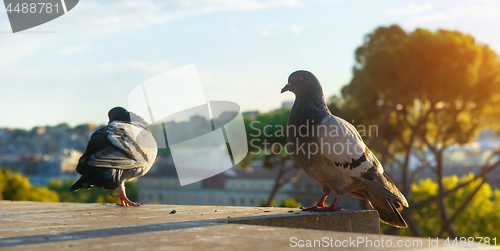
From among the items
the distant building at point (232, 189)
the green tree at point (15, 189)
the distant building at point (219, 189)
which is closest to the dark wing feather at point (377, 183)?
the green tree at point (15, 189)

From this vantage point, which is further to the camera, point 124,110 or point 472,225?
point 472,225

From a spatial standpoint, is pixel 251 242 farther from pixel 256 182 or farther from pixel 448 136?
pixel 256 182

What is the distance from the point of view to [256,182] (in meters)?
51.4

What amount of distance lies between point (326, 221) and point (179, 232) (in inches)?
67.5

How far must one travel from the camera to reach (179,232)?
11.3ft

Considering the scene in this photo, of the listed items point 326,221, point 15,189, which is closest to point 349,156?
point 326,221

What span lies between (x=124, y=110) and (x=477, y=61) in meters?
14.1

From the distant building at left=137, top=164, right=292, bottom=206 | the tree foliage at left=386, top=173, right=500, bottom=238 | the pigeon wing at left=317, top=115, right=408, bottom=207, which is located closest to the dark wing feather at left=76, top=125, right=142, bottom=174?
the pigeon wing at left=317, top=115, right=408, bottom=207

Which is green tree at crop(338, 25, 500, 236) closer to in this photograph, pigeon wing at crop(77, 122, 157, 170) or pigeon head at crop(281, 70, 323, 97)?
pigeon head at crop(281, 70, 323, 97)

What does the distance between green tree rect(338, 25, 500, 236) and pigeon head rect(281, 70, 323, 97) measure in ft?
40.6

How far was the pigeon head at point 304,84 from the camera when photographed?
496 cm

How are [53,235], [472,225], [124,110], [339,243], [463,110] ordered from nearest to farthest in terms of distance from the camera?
[339,243] → [53,235] → [124,110] → [463,110] → [472,225]

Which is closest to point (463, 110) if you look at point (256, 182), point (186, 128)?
point (186, 128)

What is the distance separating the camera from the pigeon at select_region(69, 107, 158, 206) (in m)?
5.45
